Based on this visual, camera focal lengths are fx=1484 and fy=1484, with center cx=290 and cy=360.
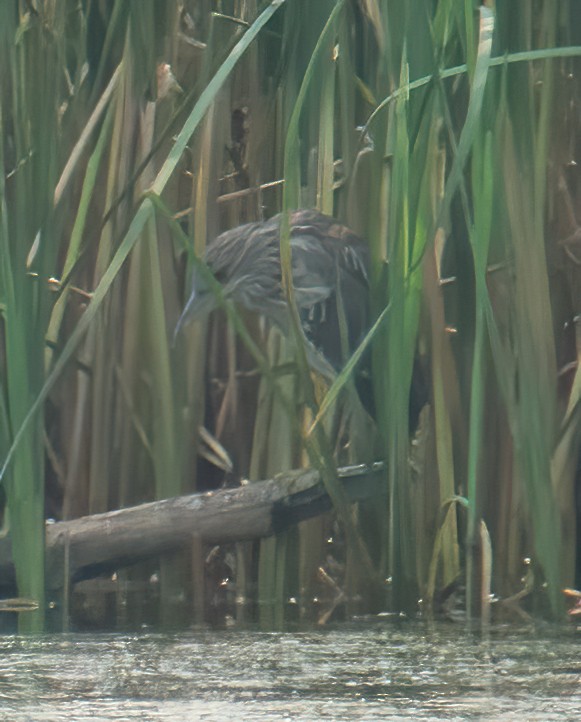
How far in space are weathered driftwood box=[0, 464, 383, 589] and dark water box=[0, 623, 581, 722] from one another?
54cm

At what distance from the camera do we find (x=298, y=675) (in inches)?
70.7

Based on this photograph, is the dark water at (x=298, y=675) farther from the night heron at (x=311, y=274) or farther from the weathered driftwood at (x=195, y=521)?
the night heron at (x=311, y=274)

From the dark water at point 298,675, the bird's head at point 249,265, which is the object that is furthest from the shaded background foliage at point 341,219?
the dark water at point 298,675

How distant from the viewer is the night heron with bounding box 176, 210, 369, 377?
10.5 ft

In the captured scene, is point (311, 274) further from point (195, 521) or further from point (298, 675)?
point (298, 675)

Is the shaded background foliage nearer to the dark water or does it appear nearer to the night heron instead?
the night heron

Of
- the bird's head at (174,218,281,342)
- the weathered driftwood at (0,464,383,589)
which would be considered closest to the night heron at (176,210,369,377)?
the bird's head at (174,218,281,342)

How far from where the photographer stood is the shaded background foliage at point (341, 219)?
7.88 ft

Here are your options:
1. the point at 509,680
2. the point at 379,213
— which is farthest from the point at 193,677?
the point at 379,213

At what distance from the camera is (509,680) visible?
69.0 inches

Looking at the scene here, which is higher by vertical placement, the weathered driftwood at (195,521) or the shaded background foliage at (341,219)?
the shaded background foliage at (341,219)

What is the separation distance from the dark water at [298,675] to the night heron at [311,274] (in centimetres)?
111

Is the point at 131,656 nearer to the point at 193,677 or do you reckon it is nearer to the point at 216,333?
the point at 193,677

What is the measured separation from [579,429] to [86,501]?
106 cm
